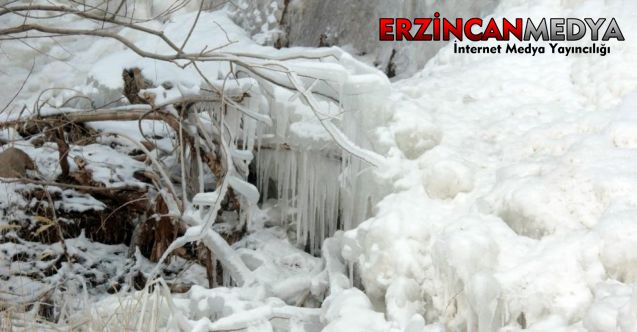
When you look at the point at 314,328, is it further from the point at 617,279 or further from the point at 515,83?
the point at 515,83

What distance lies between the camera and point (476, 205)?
10.4 ft

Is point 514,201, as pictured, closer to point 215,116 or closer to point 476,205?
point 476,205

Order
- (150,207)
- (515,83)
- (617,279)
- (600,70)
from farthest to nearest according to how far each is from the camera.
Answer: (150,207), (515,83), (600,70), (617,279)

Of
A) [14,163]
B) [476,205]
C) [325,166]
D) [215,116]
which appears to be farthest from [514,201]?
[14,163]

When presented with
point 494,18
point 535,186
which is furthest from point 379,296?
point 494,18

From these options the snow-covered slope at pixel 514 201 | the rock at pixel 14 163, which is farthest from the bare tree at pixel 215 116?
the snow-covered slope at pixel 514 201

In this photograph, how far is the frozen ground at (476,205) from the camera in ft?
8.52

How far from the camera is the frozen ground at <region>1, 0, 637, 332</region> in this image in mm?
2598

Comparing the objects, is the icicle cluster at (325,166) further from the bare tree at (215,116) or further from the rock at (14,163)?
the rock at (14,163)

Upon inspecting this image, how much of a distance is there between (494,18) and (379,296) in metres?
2.69

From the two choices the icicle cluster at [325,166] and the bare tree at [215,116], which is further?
the icicle cluster at [325,166]

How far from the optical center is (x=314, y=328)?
3.35 m

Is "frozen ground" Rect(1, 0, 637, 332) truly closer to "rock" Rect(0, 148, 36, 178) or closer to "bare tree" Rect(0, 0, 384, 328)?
"bare tree" Rect(0, 0, 384, 328)

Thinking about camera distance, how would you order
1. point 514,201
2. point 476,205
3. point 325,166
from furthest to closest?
point 325,166
point 476,205
point 514,201
